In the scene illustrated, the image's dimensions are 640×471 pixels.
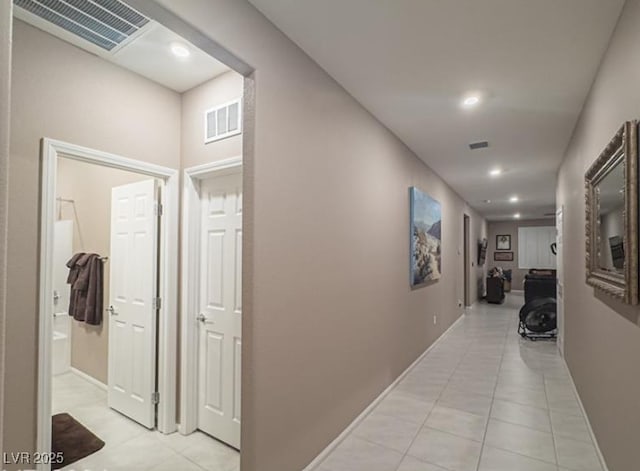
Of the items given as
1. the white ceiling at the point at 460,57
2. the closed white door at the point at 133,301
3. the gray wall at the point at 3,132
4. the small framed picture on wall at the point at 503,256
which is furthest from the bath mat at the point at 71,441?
the small framed picture on wall at the point at 503,256

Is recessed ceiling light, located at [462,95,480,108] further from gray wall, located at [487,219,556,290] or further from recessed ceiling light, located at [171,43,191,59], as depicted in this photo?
gray wall, located at [487,219,556,290]

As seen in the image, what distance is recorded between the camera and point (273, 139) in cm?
185

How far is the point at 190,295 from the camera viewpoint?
266 cm

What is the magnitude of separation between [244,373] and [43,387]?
116cm

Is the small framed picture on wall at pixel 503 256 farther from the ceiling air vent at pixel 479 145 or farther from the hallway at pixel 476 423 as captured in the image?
the ceiling air vent at pixel 479 145

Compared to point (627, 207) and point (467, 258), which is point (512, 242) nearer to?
point (467, 258)

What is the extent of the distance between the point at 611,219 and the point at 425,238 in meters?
2.42

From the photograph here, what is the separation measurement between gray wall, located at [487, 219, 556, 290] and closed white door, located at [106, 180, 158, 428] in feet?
39.2

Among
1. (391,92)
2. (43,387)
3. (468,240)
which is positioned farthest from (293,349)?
(468,240)

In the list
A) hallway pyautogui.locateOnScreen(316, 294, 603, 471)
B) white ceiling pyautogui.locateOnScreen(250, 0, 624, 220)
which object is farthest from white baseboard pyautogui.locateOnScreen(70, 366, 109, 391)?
white ceiling pyautogui.locateOnScreen(250, 0, 624, 220)

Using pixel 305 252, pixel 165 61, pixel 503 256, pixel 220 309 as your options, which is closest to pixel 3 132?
pixel 305 252

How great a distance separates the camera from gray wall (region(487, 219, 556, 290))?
11830mm

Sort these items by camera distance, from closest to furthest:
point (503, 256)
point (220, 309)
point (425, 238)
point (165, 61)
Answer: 1. point (165, 61)
2. point (220, 309)
3. point (425, 238)
4. point (503, 256)

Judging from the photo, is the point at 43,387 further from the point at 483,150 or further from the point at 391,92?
the point at 483,150
